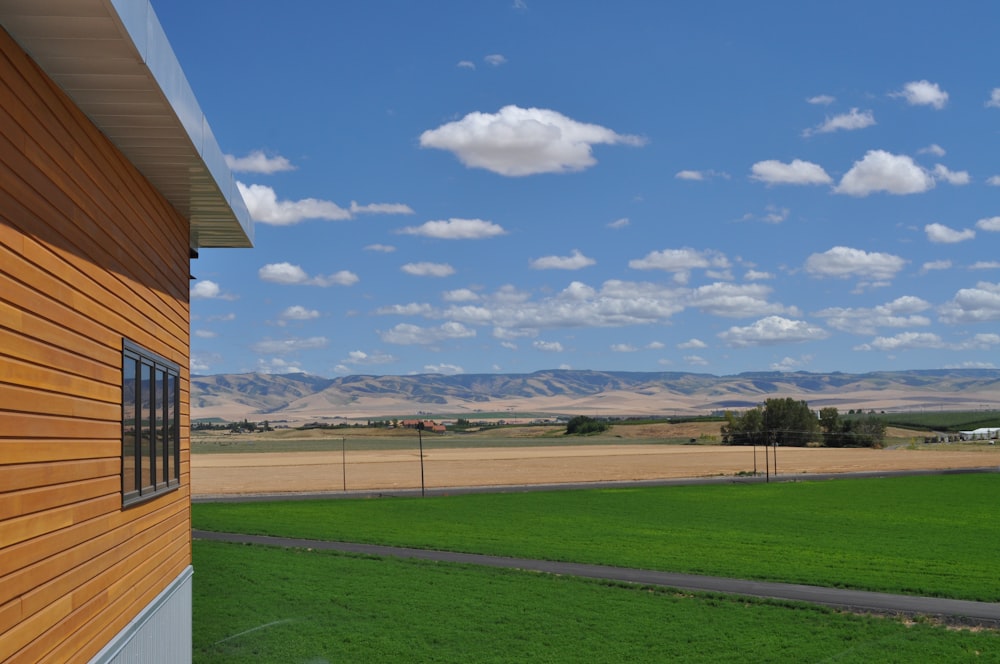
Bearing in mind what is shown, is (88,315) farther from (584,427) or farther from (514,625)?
(584,427)

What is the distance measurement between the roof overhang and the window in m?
1.92

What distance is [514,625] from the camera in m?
19.5

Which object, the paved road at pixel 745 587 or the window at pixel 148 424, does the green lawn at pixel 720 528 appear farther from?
the window at pixel 148 424

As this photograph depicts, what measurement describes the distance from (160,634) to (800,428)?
12723cm

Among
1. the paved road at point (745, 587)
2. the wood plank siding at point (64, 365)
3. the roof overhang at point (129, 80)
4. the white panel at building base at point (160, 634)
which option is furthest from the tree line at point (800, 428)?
the wood plank siding at point (64, 365)

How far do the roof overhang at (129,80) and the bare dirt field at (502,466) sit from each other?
53.2m

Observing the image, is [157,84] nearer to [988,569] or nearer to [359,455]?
[988,569]

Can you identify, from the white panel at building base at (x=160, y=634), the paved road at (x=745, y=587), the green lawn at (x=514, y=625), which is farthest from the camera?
the paved road at (x=745, y=587)

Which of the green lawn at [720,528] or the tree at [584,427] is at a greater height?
the tree at [584,427]

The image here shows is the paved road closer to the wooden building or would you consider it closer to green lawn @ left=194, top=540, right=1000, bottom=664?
green lawn @ left=194, top=540, right=1000, bottom=664

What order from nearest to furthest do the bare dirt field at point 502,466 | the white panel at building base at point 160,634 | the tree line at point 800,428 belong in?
the white panel at building base at point 160,634, the bare dirt field at point 502,466, the tree line at point 800,428

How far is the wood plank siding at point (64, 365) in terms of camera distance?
654cm

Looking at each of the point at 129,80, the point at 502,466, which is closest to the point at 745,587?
the point at 129,80

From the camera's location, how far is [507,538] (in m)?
34.4
